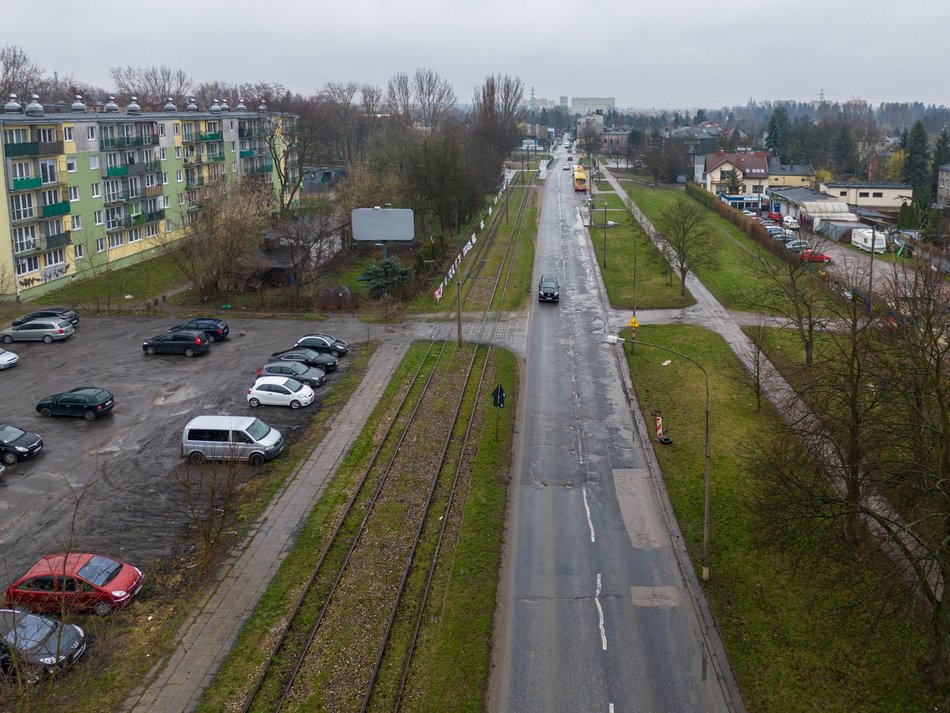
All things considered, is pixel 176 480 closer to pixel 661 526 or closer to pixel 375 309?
pixel 661 526

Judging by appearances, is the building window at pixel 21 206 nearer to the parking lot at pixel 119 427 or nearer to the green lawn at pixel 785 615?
the parking lot at pixel 119 427

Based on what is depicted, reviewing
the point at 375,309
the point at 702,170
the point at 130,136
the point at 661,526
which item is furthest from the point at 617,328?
the point at 702,170

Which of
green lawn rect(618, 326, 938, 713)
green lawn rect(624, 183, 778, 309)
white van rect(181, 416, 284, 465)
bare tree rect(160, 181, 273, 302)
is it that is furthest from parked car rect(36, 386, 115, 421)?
green lawn rect(624, 183, 778, 309)

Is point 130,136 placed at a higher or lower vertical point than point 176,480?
higher

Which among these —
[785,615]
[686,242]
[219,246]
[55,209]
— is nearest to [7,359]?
[219,246]

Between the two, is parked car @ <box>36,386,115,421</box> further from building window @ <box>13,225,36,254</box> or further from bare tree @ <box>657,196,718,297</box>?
bare tree @ <box>657,196,718,297</box>

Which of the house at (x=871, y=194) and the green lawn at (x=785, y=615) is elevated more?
the house at (x=871, y=194)

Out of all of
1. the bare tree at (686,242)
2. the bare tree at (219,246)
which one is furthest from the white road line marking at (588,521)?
the bare tree at (219,246)
